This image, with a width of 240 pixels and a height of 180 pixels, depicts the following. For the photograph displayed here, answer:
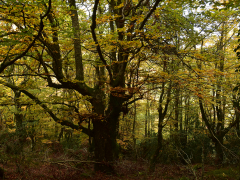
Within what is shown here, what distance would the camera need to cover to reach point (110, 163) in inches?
261

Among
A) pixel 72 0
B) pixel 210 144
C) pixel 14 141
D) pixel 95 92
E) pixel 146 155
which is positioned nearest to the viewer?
pixel 14 141

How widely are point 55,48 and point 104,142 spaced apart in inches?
162

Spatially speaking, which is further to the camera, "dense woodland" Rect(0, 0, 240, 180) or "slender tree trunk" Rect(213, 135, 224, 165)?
"slender tree trunk" Rect(213, 135, 224, 165)

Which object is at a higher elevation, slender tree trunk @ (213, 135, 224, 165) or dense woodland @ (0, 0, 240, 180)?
dense woodland @ (0, 0, 240, 180)

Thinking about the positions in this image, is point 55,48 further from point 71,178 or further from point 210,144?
point 210,144

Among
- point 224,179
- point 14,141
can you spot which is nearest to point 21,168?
point 14,141

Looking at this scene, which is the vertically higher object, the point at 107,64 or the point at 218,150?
the point at 107,64

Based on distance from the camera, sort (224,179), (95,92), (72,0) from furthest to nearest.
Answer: (95,92)
(224,179)
(72,0)

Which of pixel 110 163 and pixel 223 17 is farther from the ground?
pixel 223 17

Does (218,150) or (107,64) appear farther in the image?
(218,150)

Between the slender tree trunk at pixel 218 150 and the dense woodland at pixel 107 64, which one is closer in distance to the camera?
the dense woodland at pixel 107 64

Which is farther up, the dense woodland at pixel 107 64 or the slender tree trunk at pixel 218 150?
the dense woodland at pixel 107 64

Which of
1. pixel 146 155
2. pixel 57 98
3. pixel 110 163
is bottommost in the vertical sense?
pixel 146 155

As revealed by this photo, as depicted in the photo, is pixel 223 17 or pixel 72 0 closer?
pixel 72 0
